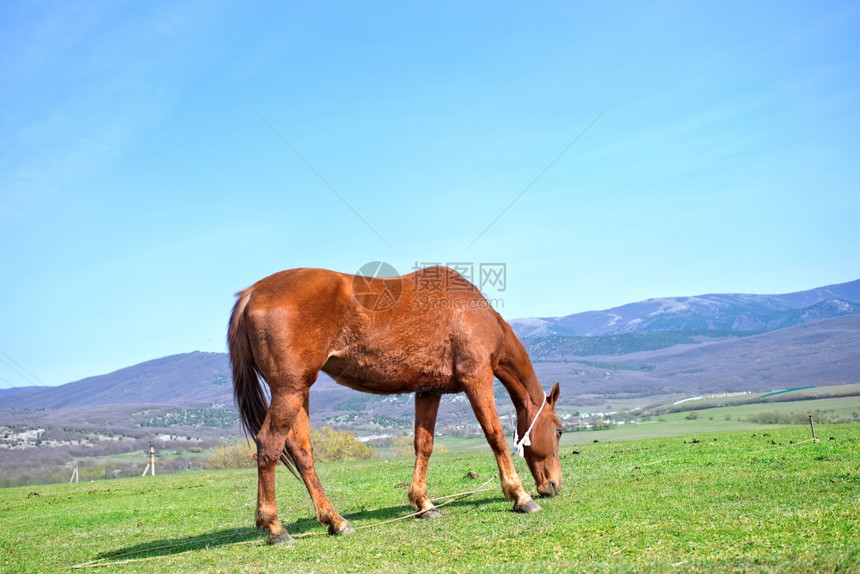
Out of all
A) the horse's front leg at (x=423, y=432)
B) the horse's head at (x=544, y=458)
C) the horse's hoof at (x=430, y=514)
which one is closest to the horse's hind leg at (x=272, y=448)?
the horse's hoof at (x=430, y=514)

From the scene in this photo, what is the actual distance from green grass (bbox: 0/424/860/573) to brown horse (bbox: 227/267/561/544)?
2.07 ft

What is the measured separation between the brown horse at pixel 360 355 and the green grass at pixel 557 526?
0.63 meters

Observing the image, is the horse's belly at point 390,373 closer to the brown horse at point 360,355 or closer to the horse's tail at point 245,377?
the brown horse at point 360,355

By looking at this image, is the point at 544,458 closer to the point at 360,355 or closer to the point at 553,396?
the point at 553,396

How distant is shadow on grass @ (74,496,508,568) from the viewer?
786 centimetres

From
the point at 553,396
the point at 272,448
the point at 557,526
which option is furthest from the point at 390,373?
the point at 553,396

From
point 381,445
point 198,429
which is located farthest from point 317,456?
point 198,429

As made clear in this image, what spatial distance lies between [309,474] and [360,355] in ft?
5.02

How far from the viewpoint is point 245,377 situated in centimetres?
827

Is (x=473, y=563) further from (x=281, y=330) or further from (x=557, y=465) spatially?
(x=557, y=465)

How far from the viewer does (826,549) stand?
16.5ft

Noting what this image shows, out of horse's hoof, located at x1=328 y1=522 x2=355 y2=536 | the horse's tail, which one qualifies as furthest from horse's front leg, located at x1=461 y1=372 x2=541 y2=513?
the horse's tail

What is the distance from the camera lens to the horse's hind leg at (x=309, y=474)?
8000 millimetres

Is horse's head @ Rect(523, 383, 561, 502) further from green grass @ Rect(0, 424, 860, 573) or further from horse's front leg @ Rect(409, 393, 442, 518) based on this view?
horse's front leg @ Rect(409, 393, 442, 518)
